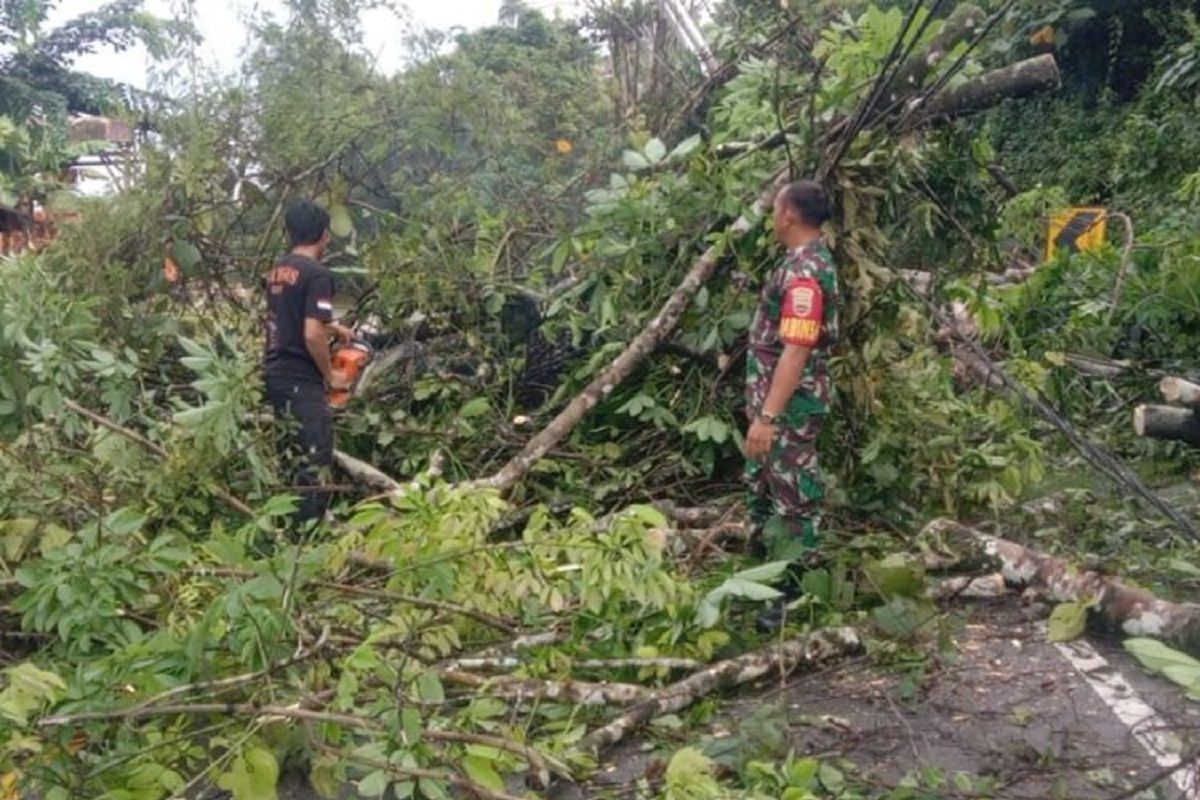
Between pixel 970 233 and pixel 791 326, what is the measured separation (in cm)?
185

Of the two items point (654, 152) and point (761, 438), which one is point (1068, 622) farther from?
point (654, 152)

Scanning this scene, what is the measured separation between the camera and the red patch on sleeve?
5160 mm

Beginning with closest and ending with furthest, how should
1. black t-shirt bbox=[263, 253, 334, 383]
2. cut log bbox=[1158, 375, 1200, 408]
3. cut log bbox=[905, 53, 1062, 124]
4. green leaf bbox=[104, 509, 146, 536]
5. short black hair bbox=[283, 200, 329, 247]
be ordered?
1. green leaf bbox=[104, 509, 146, 536]
2. cut log bbox=[1158, 375, 1200, 408]
3. black t-shirt bbox=[263, 253, 334, 383]
4. short black hair bbox=[283, 200, 329, 247]
5. cut log bbox=[905, 53, 1062, 124]

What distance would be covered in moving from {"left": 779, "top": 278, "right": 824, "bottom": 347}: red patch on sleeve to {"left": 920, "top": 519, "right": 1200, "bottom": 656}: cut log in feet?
4.03

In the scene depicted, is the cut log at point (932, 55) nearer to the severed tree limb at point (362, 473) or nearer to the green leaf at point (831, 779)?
the severed tree limb at point (362, 473)

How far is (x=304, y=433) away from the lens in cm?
606

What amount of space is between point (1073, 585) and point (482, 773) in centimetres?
274

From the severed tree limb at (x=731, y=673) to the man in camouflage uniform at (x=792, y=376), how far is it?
26cm

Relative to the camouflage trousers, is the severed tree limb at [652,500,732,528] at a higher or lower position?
lower

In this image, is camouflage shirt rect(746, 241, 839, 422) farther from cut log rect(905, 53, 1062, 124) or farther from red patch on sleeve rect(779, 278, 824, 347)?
cut log rect(905, 53, 1062, 124)

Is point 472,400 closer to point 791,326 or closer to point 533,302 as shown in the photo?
point 533,302

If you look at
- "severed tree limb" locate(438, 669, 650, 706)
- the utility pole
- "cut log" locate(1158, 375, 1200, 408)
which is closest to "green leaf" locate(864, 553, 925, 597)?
"cut log" locate(1158, 375, 1200, 408)

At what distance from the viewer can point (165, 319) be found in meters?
6.55

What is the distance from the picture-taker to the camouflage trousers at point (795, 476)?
539 centimetres
